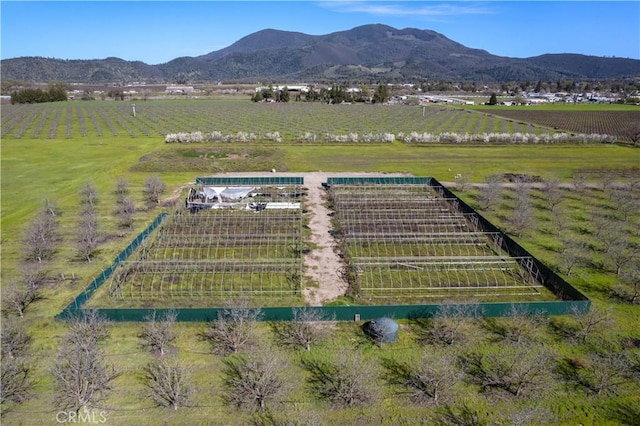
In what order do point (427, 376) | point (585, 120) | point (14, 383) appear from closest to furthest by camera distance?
point (14, 383), point (427, 376), point (585, 120)

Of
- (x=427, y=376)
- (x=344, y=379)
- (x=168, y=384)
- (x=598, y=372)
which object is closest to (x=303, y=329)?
(x=344, y=379)

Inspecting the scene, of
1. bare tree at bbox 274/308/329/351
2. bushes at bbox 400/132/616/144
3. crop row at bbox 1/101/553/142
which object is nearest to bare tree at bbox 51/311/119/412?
bare tree at bbox 274/308/329/351

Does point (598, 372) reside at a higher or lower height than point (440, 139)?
lower

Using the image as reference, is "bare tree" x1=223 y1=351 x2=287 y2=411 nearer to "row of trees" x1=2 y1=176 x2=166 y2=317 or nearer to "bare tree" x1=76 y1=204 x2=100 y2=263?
"row of trees" x1=2 y1=176 x2=166 y2=317

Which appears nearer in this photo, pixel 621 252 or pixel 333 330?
pixel 333 330

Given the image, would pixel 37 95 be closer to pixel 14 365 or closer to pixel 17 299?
pixel 17 299

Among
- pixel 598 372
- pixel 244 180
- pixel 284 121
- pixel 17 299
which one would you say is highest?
pixel 284 121

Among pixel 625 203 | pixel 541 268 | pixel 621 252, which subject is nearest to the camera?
pixel 541 268

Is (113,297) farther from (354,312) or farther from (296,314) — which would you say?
(354,312)
